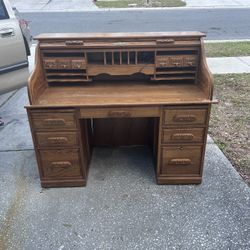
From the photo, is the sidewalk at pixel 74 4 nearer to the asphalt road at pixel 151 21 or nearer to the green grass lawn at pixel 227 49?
the asphalt road at pixel 151 21

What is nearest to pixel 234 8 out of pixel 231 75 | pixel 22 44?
pixel 231 75

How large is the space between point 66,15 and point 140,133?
10.3 meters

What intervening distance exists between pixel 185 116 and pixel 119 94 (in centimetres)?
58

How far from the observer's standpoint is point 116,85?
281 cm

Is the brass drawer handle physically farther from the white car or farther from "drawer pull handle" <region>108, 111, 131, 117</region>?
the white car

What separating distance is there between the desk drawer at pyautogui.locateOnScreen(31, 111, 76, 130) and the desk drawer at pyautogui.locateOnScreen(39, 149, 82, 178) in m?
0.23

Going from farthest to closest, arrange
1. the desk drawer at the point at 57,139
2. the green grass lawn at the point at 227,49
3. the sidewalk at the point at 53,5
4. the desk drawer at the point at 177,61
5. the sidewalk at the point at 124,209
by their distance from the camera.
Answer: the sidewalk at the point at 53,5
the green grass lawn at the point at 227,49
the desk drawer at the point at 177,61
the desk drawer at the point at 57,139
the sidewalk at the point at 124,209

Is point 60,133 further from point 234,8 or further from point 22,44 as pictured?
point 234,8

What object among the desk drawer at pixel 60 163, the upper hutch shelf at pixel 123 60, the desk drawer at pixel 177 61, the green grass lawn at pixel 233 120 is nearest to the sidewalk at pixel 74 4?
the green grass lawn at pixel 233 120

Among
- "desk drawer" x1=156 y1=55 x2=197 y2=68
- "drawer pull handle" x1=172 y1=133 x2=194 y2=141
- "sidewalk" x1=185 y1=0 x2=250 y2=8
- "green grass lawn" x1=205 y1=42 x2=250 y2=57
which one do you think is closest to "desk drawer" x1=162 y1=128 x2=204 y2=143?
"drawer pull handle" x1=172 y1=133 x2=194 y2=141

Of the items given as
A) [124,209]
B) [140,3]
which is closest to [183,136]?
[124,209]

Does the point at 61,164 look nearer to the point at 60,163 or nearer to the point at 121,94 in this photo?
the point at 60,163

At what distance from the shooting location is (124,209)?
249cm

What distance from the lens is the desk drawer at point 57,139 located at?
252 cm
